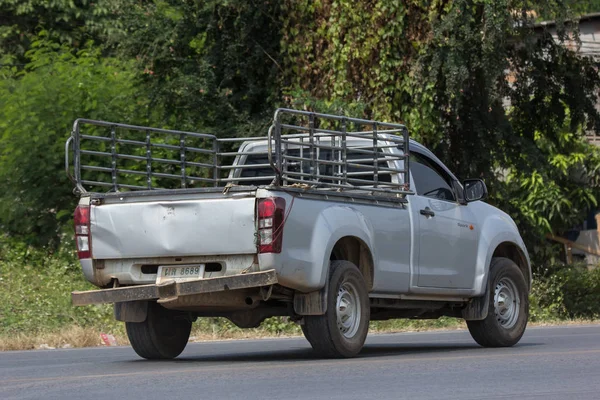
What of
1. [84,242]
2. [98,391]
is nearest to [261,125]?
[84,242]

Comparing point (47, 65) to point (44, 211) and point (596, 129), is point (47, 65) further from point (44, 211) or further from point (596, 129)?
point (596, 129)

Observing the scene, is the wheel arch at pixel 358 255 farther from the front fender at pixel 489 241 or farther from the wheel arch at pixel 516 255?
the wheel arch at pixel 516 255

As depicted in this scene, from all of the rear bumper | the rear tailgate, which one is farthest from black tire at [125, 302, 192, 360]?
the rear tailgate

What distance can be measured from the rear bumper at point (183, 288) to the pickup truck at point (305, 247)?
0.01 metres

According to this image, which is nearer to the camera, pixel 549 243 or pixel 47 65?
pixel 47 65

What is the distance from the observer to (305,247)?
33.1 ft

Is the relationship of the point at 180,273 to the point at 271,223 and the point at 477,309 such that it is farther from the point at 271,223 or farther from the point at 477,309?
the point at 477,309

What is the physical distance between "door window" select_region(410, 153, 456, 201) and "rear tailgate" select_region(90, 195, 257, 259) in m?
2.72

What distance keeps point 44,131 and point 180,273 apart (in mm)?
12046

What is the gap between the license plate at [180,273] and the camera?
10.2m

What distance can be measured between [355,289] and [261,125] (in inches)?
481

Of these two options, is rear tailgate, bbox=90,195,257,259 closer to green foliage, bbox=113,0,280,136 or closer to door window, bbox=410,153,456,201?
door window, bbox=410,153,456,201

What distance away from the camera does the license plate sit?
33.4 feet

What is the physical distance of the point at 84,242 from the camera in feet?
35.3
